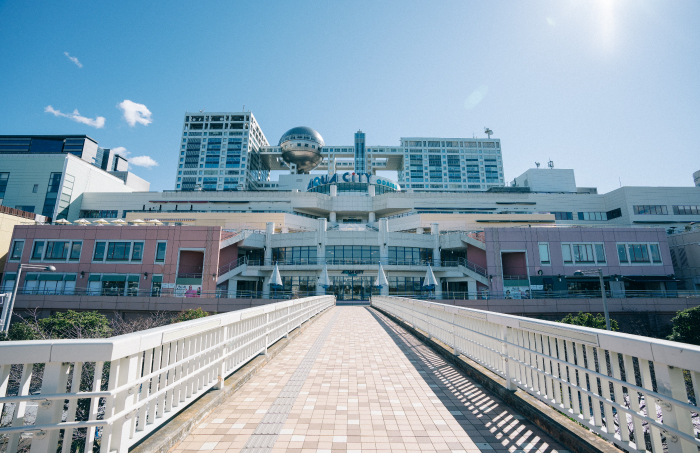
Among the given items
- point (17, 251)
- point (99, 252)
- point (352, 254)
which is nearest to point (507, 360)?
point (352, 254)

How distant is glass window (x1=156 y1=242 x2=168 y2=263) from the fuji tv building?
1.99m

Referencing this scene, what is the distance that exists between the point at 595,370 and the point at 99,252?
4370cm

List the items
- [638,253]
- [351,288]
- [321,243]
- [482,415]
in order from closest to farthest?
[482,415]
[638,253]
[351,288]
[321,243]

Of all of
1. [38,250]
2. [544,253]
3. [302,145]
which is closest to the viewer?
[38,250]

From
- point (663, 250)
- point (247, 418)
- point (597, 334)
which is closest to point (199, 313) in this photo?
point (247, 418)

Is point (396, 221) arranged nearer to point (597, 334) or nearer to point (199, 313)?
point (199, 313)

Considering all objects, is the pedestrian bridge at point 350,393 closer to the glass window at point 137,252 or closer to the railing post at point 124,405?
the railing post at point 124,405

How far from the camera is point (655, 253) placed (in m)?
36.3

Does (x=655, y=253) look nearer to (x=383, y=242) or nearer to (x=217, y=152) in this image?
(x=383, y=242)

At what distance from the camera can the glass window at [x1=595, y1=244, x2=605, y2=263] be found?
117 ft

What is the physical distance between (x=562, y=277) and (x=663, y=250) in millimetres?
12719

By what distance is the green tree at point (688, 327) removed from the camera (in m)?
20.1

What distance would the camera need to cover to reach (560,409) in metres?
4.17

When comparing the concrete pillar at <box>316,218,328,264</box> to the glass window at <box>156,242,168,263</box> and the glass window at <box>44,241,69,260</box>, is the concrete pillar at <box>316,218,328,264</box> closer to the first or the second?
the glass window at <box>156,242,168,263</box>
